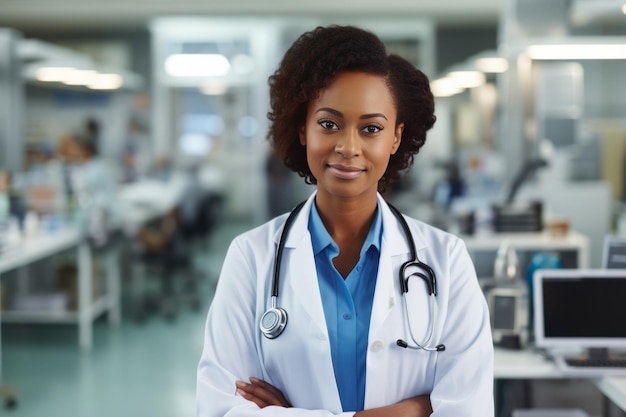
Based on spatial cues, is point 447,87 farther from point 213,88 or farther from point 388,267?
point 388,267

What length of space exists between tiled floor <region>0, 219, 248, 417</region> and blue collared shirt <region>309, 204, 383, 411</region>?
291cm

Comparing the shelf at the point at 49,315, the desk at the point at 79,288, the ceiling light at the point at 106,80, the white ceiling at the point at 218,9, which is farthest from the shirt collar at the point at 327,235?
the white ceiling at the point at 218,9

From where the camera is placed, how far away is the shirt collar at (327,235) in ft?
5.36

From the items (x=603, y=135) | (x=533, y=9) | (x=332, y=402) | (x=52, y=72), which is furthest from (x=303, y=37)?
(x=52, y=72)

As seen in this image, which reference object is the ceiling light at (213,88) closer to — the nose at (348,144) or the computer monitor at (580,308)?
the computer monitor at (580,308)

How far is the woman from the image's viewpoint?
151cm

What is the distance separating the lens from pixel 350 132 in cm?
148

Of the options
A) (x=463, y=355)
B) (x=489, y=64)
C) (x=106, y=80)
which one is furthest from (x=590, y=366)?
(x=106, y=80)

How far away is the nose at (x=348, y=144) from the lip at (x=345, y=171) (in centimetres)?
3

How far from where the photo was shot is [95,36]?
522 inches

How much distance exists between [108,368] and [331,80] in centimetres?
416

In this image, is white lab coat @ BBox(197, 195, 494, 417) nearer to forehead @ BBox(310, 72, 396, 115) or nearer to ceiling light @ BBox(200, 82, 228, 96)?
forehead @ BBox(310, 72, 396, 115)

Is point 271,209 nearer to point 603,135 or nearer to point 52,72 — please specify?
point 52,72

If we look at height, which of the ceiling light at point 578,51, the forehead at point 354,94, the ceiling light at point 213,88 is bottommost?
the forehead at point 354,94
